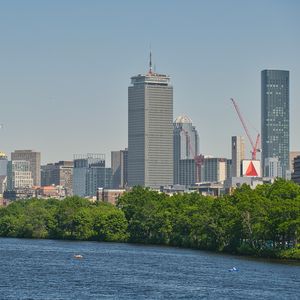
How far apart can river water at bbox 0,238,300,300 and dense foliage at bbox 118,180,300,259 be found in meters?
5.05

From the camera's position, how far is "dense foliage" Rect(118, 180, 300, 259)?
152m

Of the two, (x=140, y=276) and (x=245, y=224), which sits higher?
(x=245, y=224)

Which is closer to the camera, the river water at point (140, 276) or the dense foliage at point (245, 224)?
the river water at point (140, 276)

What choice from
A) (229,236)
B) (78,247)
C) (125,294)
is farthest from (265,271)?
(78,247)

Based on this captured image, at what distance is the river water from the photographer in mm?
104562

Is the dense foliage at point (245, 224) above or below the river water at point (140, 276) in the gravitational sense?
above

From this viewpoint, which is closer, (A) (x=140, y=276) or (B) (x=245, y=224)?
(A) (x=140, y=276)

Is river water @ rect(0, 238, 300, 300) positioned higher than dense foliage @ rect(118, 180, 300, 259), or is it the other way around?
dense foliage @ rect(118, 180, 300, 259)

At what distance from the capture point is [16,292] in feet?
340

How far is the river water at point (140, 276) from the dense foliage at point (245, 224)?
5.05m

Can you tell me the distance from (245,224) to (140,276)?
138 feet

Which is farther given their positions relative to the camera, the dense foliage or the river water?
the dense foliage

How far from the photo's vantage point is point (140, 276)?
121m

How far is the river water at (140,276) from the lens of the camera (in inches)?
4117
